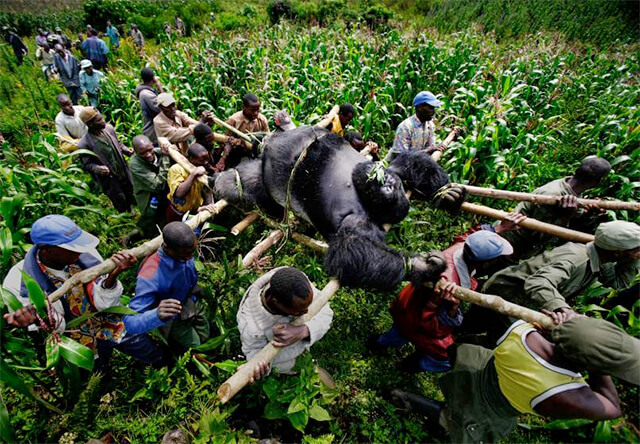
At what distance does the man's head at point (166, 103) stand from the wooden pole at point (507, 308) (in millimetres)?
4478

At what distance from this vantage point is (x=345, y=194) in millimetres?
2758

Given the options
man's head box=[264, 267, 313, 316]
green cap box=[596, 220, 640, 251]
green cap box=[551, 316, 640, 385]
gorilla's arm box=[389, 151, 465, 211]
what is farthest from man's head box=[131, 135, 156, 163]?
green cap box=[596, 220, 640, 251]

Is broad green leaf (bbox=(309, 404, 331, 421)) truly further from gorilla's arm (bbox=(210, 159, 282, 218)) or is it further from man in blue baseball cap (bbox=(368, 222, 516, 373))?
gorilla's arm (bbox=(210, 159, 282, 218))

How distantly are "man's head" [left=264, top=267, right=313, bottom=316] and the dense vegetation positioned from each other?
659mm

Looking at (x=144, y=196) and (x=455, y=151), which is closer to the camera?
(x=144, y=196)

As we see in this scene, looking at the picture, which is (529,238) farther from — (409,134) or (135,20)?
(135,20)

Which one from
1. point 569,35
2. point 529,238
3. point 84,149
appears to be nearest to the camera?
point 529,238

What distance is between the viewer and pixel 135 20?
17.0 metres

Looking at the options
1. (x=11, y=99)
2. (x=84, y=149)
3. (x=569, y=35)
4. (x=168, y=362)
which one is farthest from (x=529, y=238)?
(x=11, y=99)

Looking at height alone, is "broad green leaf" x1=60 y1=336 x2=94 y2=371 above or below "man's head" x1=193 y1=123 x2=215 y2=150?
below

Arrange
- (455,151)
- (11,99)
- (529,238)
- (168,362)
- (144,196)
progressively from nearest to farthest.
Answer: (168,362) → (529,238) → (144,196) → (455,151) → (11,99)

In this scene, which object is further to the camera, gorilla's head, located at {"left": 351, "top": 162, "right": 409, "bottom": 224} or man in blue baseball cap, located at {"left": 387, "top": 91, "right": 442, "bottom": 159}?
man in blue baseball cap, located at {"left": 387, "top": 91, "right": 442, "bottom": 159}

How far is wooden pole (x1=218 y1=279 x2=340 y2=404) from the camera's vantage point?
71.4 inches

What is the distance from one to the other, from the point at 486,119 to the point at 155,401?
597 cm
